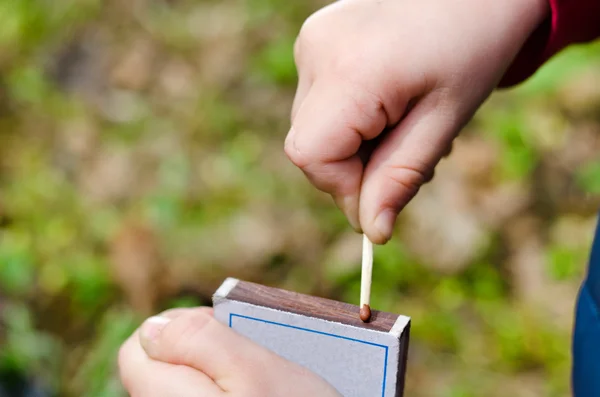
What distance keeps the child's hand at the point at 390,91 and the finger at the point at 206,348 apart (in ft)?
0.54

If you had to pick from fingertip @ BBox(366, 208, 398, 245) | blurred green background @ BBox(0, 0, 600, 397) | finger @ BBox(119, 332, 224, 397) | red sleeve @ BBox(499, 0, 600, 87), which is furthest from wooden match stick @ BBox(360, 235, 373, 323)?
blurred green background @ BBox(0, 0, 600, 397)

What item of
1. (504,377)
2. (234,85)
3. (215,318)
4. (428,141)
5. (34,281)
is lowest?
(504,377)

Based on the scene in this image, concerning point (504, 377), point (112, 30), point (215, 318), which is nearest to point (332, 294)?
point (504, 377)

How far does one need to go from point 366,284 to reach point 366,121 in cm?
16

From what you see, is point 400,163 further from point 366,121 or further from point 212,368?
point 212,368

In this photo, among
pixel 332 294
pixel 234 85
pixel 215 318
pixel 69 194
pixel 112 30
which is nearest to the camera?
pixel 215 318

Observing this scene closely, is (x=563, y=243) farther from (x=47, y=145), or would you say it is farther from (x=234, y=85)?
(x=47, y=145)

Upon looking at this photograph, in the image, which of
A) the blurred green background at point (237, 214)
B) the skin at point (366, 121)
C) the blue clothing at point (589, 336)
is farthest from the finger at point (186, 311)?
the blurred green background at point (237, 214)

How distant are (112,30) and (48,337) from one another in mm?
1339

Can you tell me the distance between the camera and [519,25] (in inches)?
28.6

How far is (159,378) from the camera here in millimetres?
636

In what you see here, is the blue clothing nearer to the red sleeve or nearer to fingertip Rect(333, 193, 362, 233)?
the red sleeve

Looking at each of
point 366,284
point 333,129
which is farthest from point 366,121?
point 366,284

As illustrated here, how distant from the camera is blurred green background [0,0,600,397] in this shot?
1.58 m
